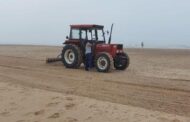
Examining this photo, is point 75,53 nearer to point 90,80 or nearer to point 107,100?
point 90,80

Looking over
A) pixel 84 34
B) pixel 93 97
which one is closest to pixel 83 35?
pixel 84 34

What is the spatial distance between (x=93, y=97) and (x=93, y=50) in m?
6.68

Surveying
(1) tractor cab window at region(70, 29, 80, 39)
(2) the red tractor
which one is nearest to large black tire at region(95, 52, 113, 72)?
(2) the red tractor

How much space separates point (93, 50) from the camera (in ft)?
62.5

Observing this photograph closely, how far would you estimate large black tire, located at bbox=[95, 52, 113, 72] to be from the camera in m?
18.1

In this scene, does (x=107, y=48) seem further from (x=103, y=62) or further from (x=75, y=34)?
(x=75, y=34)

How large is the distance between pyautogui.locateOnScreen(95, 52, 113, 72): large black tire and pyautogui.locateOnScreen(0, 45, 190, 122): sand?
2.34ft

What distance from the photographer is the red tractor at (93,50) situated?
18.6 metres

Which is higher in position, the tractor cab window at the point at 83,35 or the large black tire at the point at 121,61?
the tractor cab window at the point at 83,35

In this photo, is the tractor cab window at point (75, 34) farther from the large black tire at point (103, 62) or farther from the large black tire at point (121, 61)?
the large black tire at point (121, 61)

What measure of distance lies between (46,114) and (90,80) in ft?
14.0

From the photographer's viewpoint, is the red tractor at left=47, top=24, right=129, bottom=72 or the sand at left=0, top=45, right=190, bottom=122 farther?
the red tractor at left=47, top=24, right=129, bottom=72

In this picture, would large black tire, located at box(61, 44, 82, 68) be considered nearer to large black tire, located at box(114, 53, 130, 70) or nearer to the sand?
large black tire, located at box(114, 53, 130, 70)

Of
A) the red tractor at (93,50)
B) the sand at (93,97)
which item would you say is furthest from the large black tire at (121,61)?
the sand at (93,97)
